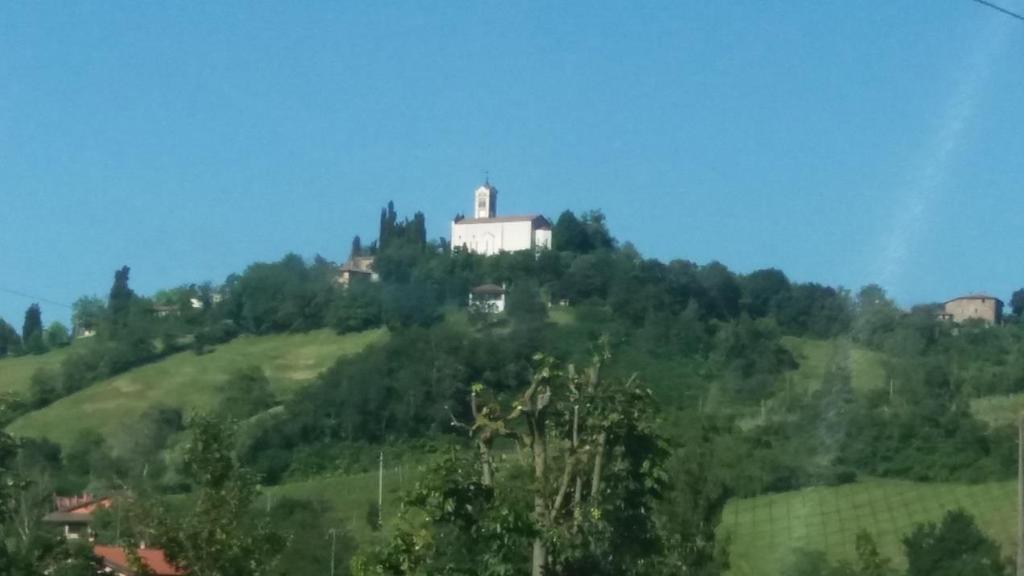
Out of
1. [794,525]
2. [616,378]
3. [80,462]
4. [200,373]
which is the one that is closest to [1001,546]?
[794,525]

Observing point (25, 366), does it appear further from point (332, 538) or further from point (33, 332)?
point (332, 538)

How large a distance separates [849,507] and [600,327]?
3088 cm

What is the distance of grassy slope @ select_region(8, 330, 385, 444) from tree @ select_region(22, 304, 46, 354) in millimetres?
11540

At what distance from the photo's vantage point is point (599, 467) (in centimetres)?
1459

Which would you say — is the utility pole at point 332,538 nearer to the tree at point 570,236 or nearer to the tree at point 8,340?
the tree at point 8,340

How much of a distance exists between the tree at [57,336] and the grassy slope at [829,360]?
4334cm

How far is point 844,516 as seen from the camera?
3266cm

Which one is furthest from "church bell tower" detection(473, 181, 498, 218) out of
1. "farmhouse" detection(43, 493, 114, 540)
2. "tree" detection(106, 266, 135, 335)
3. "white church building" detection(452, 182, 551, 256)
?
"farmhouse" detection(43, 493, 114, 540)

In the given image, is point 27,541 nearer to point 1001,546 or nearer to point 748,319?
point 1001,546

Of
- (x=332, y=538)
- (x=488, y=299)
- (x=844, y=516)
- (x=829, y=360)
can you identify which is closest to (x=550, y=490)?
(x=844, y=516)

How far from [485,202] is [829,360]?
287 ft

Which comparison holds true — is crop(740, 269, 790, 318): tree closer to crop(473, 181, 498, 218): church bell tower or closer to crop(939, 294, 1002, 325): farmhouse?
crop(939, 294, 1002, 325): farmhouse

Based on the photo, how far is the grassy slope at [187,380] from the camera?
63.6 m

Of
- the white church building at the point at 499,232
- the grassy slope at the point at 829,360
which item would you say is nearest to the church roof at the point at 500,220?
the white church building at the point at 499,232
